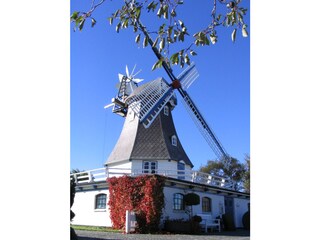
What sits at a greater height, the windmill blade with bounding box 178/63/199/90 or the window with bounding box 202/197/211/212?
the windmill blade with bounding box 178/63/199/90

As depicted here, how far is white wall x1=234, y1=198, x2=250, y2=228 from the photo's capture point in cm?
1492

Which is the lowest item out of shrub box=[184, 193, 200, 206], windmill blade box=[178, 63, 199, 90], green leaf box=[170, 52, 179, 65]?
shrub box=[184, 193, 200, 206]

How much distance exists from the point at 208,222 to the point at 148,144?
12.8 ft

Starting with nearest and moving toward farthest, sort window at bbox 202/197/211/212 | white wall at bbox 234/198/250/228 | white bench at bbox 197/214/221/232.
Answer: white bench at bbox 197/214/221/232, window at bbox 202/197/211/212, white wall at bbox 234/198/250/228

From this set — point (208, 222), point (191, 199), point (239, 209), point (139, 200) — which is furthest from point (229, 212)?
point (139, 200)

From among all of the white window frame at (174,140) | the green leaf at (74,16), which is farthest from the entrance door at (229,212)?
the green leaf at (74,16)

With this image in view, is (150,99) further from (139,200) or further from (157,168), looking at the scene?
(139,200)

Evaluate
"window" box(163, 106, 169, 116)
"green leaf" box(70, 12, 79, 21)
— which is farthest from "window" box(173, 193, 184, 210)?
"green leaf" box(70, 12, 79, 21)

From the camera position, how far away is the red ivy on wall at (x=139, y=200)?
33.6 feet

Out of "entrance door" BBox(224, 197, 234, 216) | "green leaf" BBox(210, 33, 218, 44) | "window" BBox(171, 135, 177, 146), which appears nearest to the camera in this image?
"green leaf" BBox(210, 33, 218, 44)

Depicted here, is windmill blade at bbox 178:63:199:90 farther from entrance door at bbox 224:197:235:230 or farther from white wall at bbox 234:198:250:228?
white wall at bbox 234:198:250:228

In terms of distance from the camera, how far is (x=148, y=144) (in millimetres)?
13398

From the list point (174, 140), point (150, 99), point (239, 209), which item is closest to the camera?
point (150, 99)
